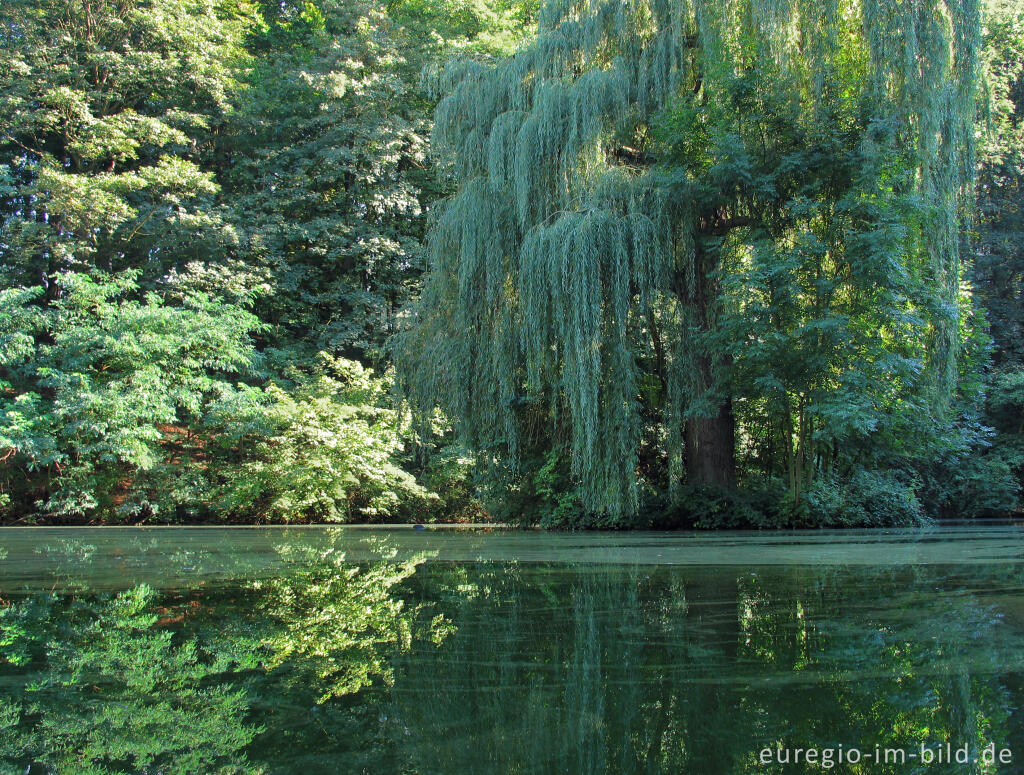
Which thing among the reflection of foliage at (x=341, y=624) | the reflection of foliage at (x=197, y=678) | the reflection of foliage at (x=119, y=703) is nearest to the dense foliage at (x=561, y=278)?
the reflection of foliage at (x=341, y=624)

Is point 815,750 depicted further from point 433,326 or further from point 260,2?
point 260,2

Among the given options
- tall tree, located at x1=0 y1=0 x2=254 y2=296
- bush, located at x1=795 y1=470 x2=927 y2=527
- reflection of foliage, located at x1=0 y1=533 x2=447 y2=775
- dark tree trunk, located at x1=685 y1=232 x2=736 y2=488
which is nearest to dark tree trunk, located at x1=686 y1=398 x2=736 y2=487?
dark tree trunk, located at x1=685 y1=232 x2=736 y2=488

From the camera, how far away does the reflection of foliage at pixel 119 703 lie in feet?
4.91

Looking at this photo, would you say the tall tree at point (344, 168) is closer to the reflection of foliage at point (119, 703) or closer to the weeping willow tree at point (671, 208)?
the weeping willow tree at point (671, 208)

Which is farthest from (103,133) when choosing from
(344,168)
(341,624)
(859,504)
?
(341,624)

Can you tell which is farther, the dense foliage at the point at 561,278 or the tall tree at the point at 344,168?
the tall tree at the point at 344,168

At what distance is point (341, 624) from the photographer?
2869 mm

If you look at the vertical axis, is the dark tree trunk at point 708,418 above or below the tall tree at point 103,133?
below

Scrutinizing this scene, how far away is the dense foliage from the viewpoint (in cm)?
854

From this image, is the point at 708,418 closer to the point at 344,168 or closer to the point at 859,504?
the point at 859,504

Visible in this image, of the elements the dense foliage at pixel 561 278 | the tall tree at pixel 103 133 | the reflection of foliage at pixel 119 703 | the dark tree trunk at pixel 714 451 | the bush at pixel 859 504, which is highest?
the tall tree at pixel 103 133

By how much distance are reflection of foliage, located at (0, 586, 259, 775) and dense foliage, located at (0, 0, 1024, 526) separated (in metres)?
6.15

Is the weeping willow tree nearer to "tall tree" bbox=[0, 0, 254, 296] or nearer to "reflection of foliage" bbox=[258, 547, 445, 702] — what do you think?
"reflection of foliage" bbox=[258, 547, 445, 702]

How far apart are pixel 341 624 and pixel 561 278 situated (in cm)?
596
